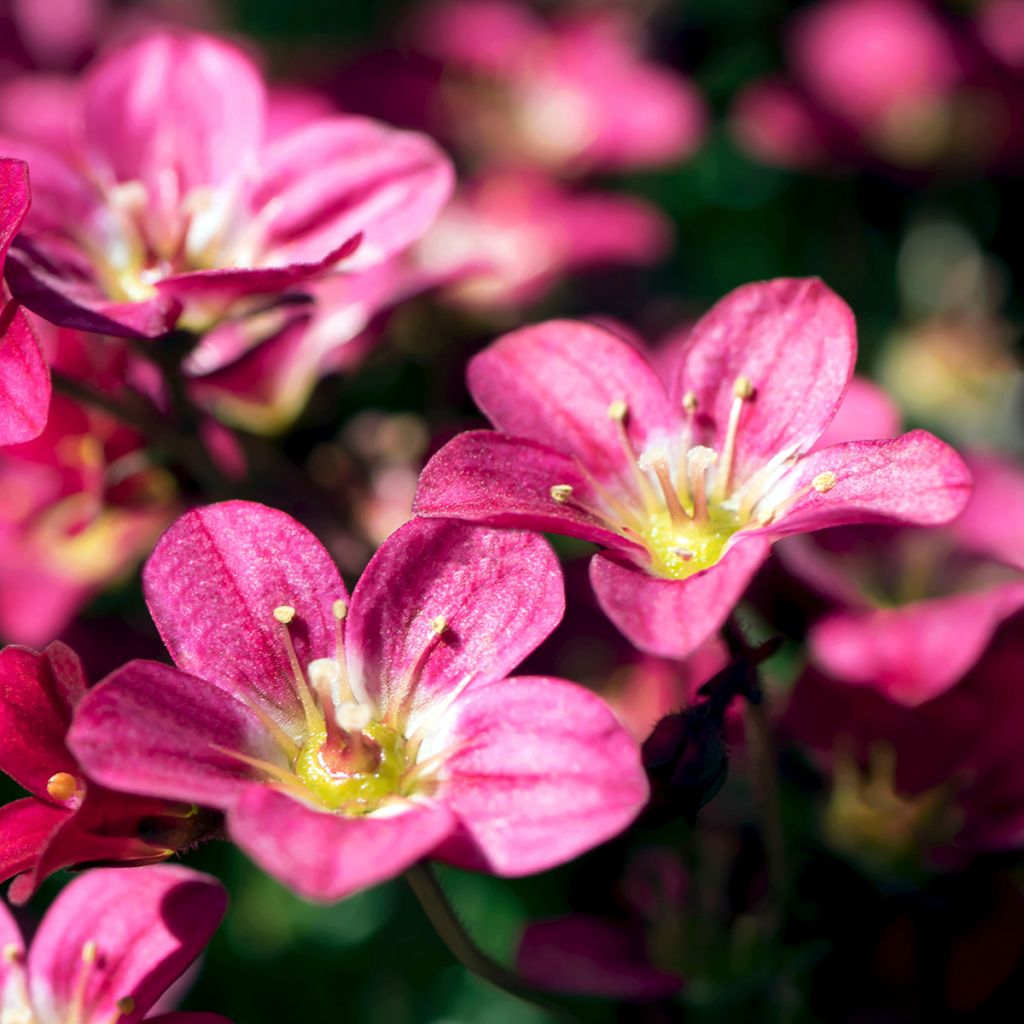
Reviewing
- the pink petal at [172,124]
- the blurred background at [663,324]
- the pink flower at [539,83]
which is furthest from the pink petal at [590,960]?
the pink flower at [539,83]

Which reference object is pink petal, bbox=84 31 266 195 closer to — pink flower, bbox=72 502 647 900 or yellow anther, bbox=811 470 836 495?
pink flower, bbox=72 502 647 900

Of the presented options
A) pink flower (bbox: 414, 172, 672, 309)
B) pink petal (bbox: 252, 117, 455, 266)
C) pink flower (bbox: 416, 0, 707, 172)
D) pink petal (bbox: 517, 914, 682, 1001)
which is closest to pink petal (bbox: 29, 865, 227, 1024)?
pink petal (bbox: 517, 914, 682, 1001)

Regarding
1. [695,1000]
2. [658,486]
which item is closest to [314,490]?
[658,486]

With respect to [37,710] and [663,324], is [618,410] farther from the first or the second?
[663,324]

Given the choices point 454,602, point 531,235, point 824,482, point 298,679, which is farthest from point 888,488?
point 531,235

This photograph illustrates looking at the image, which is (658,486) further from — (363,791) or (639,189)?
(639,189)

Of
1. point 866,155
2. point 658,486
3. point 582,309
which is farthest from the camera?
point 866,155

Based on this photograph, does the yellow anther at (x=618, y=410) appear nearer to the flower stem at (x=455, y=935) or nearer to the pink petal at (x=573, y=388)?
the pink petal at (x=573, y=388)
